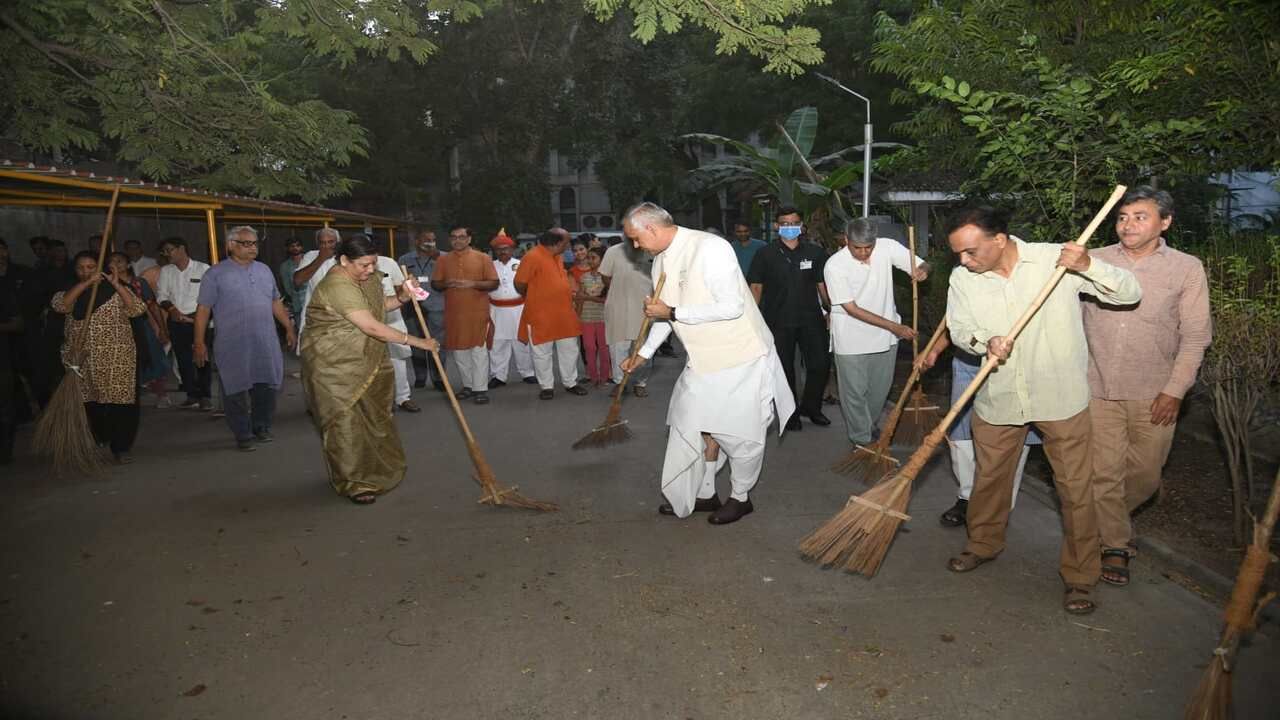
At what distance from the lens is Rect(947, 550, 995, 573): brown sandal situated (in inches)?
188

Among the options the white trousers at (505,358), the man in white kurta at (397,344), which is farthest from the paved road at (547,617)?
the white trousers at (505,358)

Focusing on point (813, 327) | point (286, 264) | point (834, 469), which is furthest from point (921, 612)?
point (286, 264)

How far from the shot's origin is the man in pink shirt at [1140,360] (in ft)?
14.3

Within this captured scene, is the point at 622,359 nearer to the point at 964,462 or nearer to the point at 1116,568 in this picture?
the point at 964,462

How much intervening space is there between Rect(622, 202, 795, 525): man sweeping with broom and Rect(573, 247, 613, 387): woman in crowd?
19.1ft

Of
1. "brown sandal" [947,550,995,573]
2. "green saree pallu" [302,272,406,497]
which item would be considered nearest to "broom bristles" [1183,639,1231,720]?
"brown sandal" [947,550,995,573]

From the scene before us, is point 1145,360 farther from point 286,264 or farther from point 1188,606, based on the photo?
point 286,264

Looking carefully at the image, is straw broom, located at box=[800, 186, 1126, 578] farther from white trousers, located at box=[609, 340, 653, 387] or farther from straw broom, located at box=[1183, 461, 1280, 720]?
white trousers, located at box=[609, 340, 653, 387]

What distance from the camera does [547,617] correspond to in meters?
4.33

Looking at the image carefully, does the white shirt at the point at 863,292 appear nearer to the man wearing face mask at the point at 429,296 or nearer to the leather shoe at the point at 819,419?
the leather shoe at the point at 819,419

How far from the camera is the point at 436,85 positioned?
3291 cm

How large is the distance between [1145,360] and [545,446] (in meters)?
4.87

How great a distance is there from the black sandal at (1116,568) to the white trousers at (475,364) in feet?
23.4

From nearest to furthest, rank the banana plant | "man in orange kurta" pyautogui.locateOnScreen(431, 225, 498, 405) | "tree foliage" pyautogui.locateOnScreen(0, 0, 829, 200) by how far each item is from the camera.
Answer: "tree foliage" pyautogui.locateOnScreen(0, 0, 829, 200) → "man in orange kurta" pyautogui.locateOnScreen(431, 225, 498, 405) → the banana plant
